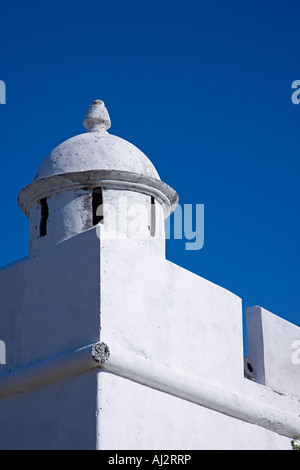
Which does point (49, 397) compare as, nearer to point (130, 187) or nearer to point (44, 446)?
point (44, 446)

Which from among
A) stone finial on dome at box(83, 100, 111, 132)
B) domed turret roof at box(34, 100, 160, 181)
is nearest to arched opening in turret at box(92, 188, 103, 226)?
domed turret roof at box(34, 100, 160, 181)

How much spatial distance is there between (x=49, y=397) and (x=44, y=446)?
1.58 ft

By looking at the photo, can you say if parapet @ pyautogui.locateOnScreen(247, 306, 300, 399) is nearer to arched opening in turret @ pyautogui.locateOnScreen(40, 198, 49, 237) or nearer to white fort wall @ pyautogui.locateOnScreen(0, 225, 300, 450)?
white fort wall @ pyautogui.locateOnScreen(0, 225, 300, 450)

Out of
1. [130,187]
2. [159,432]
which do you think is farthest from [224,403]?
[130,187]

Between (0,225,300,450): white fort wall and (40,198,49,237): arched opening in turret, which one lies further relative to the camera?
(40,198,49,237): arched opening in turret

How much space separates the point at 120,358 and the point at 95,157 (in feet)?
9.16

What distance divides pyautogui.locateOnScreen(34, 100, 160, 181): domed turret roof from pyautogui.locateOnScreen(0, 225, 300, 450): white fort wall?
129 centimetres

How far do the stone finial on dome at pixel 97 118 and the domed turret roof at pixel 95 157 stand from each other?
203mm

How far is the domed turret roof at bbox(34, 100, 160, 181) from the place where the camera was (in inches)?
419

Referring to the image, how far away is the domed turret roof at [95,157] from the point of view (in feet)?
34.9

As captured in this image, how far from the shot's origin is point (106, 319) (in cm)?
895

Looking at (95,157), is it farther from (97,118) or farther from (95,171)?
(97,118)

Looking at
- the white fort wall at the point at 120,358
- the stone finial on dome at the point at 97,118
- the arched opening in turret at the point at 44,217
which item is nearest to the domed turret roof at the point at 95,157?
the stone finial on dome at the point at 97,118

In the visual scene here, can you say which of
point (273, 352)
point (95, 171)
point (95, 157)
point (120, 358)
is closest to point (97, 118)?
point (95, 157)
